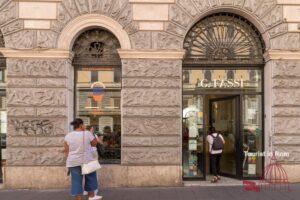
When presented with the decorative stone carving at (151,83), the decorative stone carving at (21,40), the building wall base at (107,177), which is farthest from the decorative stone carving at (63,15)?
the building wall base at (107,177)

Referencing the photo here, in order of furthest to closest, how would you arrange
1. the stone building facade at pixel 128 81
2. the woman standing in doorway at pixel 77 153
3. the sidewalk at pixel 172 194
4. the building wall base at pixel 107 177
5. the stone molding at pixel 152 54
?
the stone molding at pixel 152 54 → the stone building facade at pixel 128 81 → the building wall base at pixel 107 177 → the sidewalk at pixel 172 194 → the woman standing in doorway at pixel 77 153

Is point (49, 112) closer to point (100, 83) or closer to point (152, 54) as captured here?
point (100, 83)

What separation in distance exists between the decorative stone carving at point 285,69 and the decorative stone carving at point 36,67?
570 cm

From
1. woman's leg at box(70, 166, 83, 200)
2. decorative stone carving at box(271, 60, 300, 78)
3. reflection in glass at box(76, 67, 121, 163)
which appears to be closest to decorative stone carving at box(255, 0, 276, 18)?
decorative stone carving at box(271, 60, 300, 78)

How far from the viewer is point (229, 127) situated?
10.4 metres

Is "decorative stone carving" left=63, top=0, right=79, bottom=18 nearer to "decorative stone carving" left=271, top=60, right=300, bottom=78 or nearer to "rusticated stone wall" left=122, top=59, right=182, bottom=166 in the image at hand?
"rusticated stone wall" left=122, top=59, right=182, bottom=166

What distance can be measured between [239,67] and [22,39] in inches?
240

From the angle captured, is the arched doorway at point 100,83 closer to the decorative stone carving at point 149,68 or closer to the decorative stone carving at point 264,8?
the decorative stone carving at point 149,68

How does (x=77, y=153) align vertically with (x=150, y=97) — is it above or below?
below

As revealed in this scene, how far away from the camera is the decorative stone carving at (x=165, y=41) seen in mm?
9125

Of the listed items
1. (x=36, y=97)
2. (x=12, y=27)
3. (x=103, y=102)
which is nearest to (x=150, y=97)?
(x=103, y=102)

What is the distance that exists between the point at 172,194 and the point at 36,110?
419 centimetres

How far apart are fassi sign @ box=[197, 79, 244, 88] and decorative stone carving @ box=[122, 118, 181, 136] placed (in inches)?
57.5

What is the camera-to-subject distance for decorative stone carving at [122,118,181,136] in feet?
29.6
